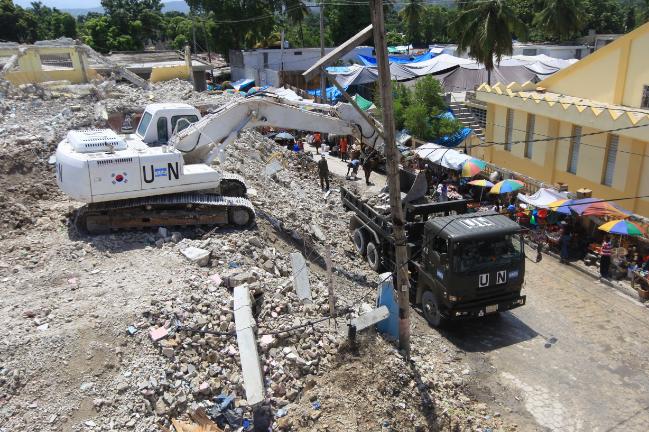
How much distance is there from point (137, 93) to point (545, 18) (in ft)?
115

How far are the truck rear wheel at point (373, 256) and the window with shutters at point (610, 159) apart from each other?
356 inches

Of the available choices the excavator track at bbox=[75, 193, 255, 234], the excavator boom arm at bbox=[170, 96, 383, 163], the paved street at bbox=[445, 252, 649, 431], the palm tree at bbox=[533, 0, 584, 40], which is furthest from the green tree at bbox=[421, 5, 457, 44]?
the excavator track at bbox=[75, 193, 255, 234]

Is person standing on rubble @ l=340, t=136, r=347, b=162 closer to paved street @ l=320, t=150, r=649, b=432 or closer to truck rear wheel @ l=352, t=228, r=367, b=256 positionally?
truck rear wheel @ l=352, t=228, r=367, b=256

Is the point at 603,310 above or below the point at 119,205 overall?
below

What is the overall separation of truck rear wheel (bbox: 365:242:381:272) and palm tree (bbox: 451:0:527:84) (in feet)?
56.3

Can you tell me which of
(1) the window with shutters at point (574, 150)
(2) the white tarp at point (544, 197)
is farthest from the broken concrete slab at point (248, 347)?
(1) the window with shutters at point (574, 150)

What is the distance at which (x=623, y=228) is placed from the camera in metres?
13.7

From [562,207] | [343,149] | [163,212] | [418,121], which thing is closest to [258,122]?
[163,212]

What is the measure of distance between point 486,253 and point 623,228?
15.2 feet

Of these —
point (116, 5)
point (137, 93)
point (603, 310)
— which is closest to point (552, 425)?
point (603, 310)

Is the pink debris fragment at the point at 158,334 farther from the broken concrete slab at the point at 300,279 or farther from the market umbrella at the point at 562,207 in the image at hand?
the market umbrella at the point at 562,207

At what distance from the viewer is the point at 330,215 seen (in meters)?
17.3

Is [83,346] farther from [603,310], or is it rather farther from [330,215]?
[603,310]

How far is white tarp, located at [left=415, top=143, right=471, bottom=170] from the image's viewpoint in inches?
807
